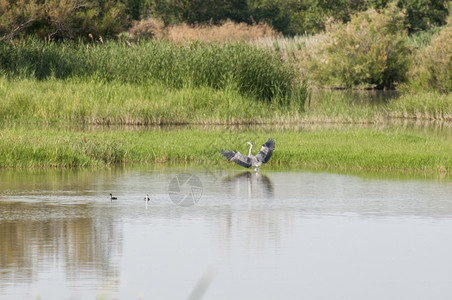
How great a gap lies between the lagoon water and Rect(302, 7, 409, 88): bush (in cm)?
3467

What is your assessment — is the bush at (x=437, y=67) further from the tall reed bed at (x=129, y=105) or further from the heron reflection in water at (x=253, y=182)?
the heron reflection in water at (x=253, y=182)

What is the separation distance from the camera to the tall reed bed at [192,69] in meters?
30.2

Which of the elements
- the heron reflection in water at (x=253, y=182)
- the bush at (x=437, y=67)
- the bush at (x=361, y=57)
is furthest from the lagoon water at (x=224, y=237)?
the bush at (x=361, y=57)

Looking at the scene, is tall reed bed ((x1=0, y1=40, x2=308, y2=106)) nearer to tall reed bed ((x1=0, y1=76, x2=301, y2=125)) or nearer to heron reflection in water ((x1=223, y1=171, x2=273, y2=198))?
tall reed bed ((x1=0, y1=76, x2=301, y2=125))

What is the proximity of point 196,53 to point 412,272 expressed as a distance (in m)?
22.5

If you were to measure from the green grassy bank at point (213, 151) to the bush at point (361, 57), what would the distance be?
28891mm

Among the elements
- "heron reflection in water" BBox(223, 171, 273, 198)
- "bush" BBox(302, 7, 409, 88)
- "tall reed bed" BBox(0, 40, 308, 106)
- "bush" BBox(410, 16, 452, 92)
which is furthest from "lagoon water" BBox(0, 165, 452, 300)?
"bush" BBox(302, 7, 409, 88)

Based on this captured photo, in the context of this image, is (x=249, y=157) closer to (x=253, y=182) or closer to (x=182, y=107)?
(x=253, y=182)

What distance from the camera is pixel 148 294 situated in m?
8.16

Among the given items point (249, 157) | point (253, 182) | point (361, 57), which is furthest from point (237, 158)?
point (361, 57)

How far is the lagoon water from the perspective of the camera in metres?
8.43

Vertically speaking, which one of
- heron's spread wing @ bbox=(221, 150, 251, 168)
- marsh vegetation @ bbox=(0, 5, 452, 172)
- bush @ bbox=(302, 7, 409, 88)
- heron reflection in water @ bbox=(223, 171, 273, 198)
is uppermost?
bush @ bbox=(302, 7, 409, 88)

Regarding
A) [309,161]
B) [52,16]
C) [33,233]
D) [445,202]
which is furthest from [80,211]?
[52,16]

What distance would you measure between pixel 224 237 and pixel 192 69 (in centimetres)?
2038
